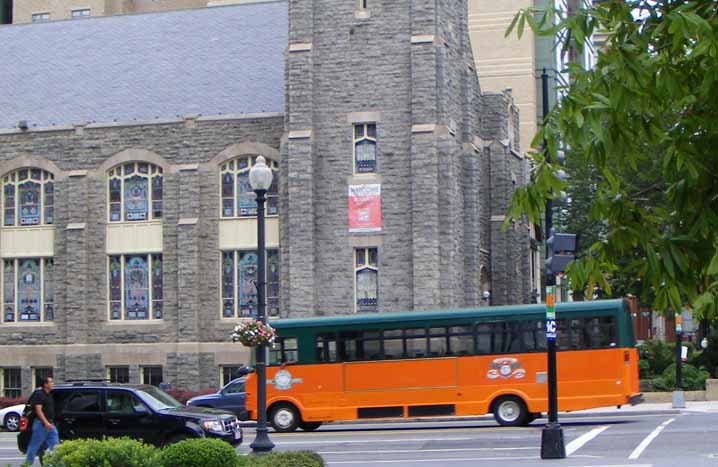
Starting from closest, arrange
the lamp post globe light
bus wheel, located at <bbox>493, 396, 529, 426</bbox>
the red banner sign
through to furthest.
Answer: the lamp post globe light → bus wheel, located at <bbox>493, 396, 529, 426</bbox> → the red banner sign

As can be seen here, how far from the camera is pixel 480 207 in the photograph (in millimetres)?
45719

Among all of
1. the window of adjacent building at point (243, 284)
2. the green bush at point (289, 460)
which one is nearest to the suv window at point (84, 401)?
the green bush at point (289, 460)

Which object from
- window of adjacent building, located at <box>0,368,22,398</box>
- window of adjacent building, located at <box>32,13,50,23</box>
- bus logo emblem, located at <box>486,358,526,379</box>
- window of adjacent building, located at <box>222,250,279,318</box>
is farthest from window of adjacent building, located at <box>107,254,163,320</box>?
window of adjacent building, located at <box>32,13,50,23</box>

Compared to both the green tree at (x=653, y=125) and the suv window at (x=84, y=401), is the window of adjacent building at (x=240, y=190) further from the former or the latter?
the green tree at (x=653, y=125)

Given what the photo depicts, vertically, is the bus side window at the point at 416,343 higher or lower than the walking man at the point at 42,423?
higher

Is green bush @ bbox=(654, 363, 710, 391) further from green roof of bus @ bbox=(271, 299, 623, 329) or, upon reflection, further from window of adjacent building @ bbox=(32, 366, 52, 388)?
window of adjacent building @ bbox=(32, 366, 52, 388)

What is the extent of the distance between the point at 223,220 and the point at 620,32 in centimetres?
3723

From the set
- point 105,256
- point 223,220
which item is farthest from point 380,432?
point 105,256

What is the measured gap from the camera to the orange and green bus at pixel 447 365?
95.3ft

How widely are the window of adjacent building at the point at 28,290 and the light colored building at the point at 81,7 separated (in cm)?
2568

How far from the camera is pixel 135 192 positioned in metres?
44.6

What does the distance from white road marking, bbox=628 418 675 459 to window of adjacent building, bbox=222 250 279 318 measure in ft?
56.8

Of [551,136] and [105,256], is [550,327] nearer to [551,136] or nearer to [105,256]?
[551,136]

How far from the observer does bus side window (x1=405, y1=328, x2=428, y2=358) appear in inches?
1187
